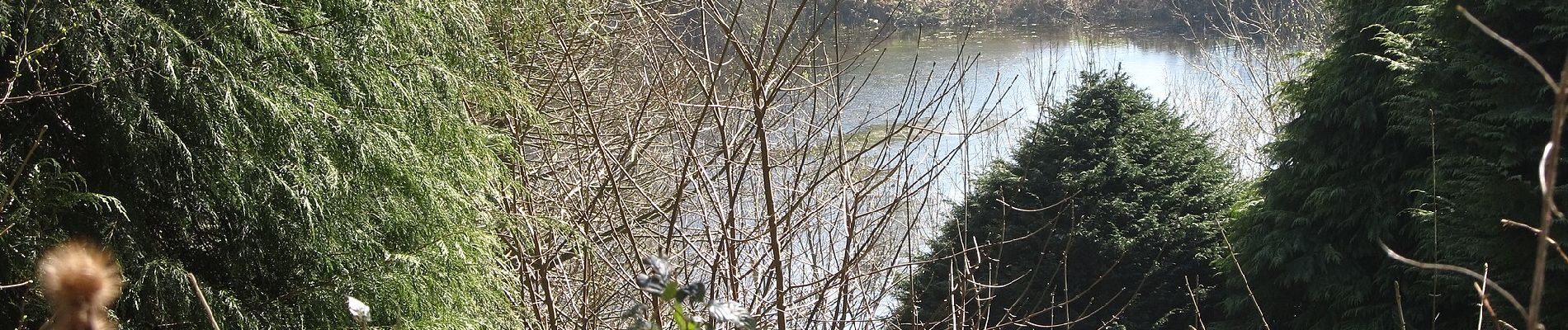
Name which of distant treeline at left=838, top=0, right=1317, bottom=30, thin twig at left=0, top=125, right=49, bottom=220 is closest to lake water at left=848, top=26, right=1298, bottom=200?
distant treeline at left=838, top=0, right=1317, bottom=30

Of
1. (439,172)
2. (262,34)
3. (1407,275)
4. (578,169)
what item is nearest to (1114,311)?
(1407,275)

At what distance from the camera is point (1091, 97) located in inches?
236

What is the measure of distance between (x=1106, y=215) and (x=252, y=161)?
4.34 meters

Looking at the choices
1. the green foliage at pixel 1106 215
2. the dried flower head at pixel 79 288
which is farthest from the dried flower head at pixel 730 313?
the green foliage at pixel 1106 215

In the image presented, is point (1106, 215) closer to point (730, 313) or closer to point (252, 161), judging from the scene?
point (252, 161)

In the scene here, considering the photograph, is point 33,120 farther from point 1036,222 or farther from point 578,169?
point 1036,222

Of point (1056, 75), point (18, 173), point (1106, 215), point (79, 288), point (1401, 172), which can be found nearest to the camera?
point (79, 288)

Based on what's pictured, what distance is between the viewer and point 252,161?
270 centimetres

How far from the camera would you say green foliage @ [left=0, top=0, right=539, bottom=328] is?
2482mm

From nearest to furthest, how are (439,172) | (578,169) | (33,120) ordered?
1. (33,120)
2. (439,172)
3. (578,169)

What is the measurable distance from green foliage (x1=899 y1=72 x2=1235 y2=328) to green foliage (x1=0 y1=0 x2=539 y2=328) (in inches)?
121

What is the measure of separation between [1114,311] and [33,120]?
4936mm

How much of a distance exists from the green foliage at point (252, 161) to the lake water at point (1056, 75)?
21.8ft

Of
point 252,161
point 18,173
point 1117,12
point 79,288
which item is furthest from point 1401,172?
point 1117,12
